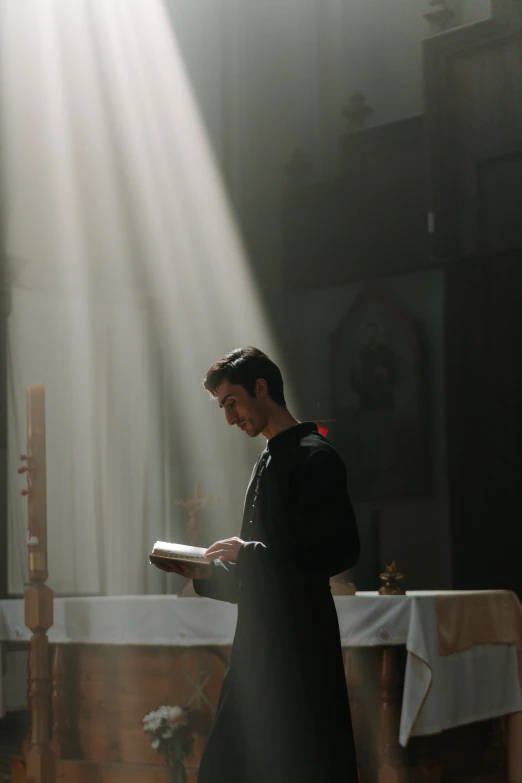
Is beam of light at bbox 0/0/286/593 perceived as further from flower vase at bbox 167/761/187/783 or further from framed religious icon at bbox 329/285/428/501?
flower vase at bbox 167/761/187/783

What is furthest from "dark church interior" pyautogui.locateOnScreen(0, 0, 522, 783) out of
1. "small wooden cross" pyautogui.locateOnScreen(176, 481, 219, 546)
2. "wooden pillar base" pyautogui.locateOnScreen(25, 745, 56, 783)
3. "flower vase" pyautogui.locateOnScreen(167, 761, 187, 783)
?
"flower vase" pyautogui.locateOnScreen(167, 761, 187, 783)

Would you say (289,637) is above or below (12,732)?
above

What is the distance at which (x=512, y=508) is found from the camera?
22.0 feet

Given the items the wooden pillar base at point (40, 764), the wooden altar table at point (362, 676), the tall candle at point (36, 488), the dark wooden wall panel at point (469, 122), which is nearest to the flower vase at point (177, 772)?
the wooden altar table at point (362, 676)

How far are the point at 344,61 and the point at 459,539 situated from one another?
11.5 ft

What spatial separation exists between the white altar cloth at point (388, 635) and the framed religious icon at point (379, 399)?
2183 mm

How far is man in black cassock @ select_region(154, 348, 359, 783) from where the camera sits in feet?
8.32

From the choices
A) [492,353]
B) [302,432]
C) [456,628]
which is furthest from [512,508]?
[302,432]

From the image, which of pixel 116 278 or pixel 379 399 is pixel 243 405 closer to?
pixel 379 399

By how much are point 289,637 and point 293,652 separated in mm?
34

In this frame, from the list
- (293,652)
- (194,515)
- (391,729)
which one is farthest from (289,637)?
(194,515)

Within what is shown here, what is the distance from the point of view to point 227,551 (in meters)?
2.66

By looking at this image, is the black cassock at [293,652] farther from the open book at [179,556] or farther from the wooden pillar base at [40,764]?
the wooden pillar base at [40,764]

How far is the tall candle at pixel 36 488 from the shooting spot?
5477mm
